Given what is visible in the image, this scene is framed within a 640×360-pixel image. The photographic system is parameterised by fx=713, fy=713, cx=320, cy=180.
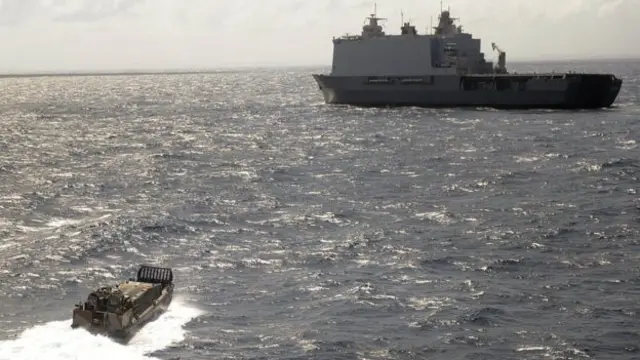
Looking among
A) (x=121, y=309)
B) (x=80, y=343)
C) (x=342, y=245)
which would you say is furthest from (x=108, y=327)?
(x=342, y=245)

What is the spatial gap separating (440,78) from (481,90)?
6.26 m

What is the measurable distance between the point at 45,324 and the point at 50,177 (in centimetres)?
3447

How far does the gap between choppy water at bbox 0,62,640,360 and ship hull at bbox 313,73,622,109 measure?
2161cm

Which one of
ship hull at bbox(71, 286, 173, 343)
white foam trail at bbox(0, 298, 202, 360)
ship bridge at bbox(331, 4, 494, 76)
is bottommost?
white foam trail at bbox(0, 298, 202, 360)

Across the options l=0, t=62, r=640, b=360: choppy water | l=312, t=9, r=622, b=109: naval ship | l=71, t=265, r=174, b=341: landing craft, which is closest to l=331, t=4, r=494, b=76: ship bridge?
l=312, t=9, r=622, b=109: naval ship

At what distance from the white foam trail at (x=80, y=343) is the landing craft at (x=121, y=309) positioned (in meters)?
0.30

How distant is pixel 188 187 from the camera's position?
53.6 metres

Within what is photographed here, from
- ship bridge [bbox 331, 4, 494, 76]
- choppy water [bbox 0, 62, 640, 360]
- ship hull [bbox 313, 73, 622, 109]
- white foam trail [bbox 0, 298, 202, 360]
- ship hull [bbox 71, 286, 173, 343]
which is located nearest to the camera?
white foam trail [bbox 0, 298, 202, 360]

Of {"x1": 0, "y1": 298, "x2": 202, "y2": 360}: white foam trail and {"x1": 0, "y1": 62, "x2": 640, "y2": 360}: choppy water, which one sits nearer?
{"x1": 0, "y1": 298, "x2": 202, "y2": 360}: white foam trail

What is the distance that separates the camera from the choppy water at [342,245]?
25.6 metres

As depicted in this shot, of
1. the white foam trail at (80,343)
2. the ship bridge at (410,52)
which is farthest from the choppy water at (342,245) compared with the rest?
the ship bridge at (410,52)

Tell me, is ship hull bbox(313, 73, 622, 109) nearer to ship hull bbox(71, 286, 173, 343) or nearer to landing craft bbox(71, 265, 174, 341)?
landing craft bbox(71, 265, 174, 341)

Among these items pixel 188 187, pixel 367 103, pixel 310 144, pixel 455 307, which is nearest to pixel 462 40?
pixel 367 103

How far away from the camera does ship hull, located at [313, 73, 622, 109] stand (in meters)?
96.9
